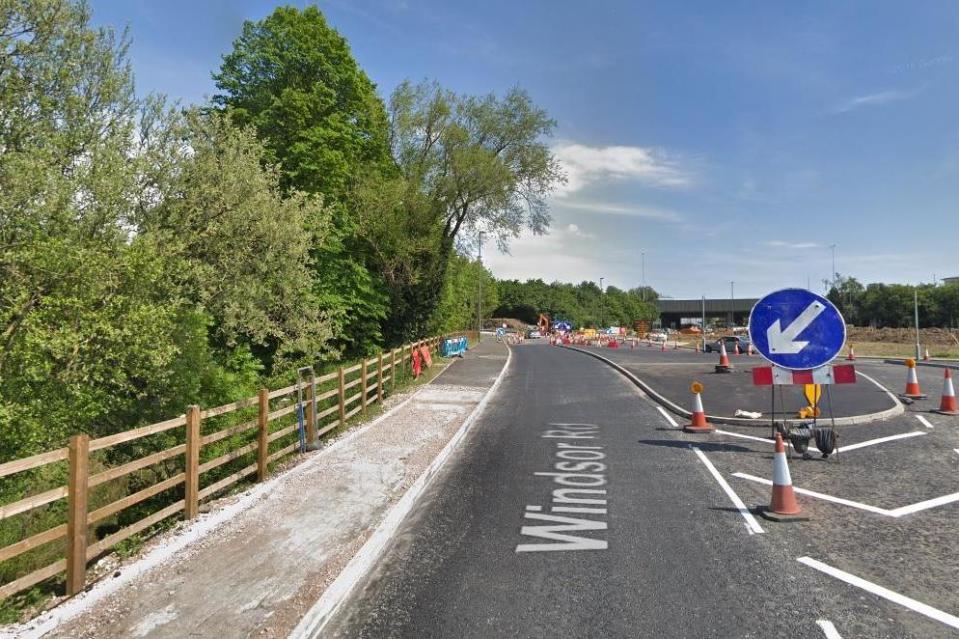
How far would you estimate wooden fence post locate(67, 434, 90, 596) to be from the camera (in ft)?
16.4

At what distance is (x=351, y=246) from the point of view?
2841cm

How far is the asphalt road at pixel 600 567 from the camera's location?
4172mm

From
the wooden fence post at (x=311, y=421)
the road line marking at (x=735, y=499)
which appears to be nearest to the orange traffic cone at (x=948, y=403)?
the road line marking at (x=735, y=499)

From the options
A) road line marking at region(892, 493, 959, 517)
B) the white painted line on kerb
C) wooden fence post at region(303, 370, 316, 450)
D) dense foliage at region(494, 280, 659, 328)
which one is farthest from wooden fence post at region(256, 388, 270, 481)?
dense foliage at region(494, 280, 659, 328)

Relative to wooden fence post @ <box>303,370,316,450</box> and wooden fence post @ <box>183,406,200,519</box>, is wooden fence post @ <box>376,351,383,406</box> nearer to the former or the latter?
wooden fence post @ <box>303,370,316,450</box>

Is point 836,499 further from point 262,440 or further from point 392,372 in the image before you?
point 392,372

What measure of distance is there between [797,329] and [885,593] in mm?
5420

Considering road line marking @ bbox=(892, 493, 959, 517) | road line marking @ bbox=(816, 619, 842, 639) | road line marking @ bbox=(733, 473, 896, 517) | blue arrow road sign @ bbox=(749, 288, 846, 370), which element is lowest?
road line marking @ bbox=(733, 473, 896, 517)

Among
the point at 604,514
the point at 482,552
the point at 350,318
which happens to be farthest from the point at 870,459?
the point at 350,318

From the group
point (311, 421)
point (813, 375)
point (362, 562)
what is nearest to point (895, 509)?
point (813, 375)

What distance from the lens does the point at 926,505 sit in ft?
22.1

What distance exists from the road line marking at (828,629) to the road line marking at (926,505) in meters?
3.18

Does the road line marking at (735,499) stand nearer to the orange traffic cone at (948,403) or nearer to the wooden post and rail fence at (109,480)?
the wooden post and rail fence at (109,480)

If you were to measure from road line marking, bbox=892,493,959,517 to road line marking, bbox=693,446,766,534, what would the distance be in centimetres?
161
